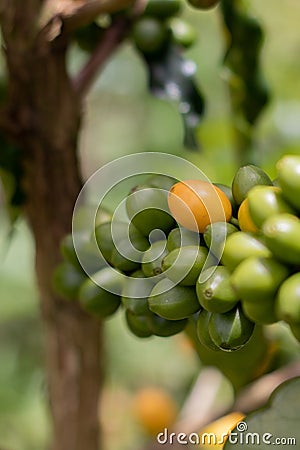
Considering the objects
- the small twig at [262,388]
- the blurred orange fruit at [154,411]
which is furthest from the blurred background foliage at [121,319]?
the small twig at [262,388]

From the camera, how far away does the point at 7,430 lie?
1.72 m

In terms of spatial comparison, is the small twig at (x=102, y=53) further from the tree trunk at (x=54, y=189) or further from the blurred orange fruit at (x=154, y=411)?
the blurred orange fruit at (x=154, y=411)

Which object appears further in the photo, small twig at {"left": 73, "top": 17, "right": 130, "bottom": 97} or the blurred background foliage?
the blurred background foliage

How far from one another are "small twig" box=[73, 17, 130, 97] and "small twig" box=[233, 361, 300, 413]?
0.38 meters

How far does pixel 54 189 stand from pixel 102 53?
0.15 m

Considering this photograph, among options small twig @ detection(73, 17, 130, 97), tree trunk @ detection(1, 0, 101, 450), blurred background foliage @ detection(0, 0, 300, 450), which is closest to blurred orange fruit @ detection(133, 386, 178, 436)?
blurred background foliage @ detection(0, 0, 300, 450)

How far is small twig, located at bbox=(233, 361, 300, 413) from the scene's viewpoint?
93 centimetres

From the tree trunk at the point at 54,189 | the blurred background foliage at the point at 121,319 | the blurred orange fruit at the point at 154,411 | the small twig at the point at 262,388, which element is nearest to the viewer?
the tree trunk at the point at 54,189

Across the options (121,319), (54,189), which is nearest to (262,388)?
(54,189)

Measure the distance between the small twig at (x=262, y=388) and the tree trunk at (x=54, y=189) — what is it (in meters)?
A: 0.17

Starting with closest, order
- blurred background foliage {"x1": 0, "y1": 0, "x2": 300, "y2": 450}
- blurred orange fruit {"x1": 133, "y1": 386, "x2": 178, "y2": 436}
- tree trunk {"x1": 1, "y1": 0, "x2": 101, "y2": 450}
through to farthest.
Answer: tree trunk {"x1": 1, "y1": 0, "x2": 101, "y2": 450} → blurred orange fruit {"x1": 133, "y1": 386, "x2": 178, "y2": 436} → blurred background foliage {"x1": 0, "y1": 0, "x2": 300, "y2": 450}

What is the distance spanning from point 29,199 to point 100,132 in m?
1.38

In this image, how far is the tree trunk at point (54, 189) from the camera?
2.71ft

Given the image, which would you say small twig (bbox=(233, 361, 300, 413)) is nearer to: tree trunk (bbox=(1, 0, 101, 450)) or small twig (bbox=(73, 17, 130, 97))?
tree trunk (bbox=(1, 0, 101, 450))
